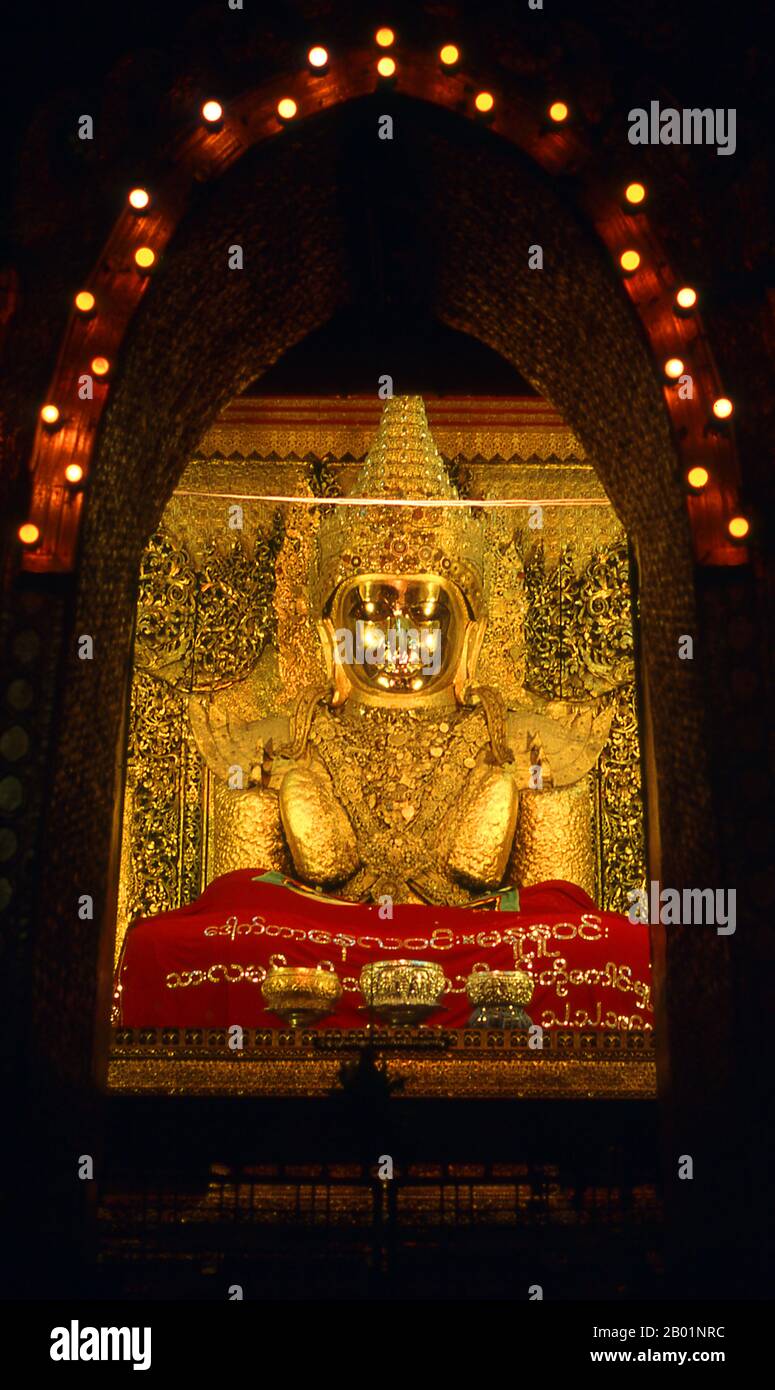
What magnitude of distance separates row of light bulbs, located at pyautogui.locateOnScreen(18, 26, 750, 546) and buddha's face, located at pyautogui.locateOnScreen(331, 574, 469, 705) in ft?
11.7

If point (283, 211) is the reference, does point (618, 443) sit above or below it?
below

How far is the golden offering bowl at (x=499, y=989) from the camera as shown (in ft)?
16.2

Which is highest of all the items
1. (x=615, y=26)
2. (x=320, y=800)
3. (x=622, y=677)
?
(x=615, y=26)

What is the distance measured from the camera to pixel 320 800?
7.02 m

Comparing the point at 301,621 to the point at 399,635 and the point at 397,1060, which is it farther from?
the point at 397,1060

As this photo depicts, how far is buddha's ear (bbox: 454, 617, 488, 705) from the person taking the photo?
7.18m

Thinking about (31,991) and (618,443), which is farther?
(618,443)

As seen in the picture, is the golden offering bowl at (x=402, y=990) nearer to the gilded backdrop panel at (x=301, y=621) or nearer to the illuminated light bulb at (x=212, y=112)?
the gilded backdrop panel at (x=301, y=621)

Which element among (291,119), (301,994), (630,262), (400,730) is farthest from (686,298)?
(400,730)

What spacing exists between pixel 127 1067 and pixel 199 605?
2.94 meters

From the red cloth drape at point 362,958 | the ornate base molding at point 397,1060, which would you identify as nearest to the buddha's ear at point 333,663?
the red cloth drape at point 362,958

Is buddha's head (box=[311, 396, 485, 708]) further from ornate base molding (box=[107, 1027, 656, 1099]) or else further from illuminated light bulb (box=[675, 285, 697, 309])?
illuminated light bulb (box=[675, 285, 697, 309])

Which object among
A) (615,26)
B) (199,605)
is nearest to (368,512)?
(199,605)

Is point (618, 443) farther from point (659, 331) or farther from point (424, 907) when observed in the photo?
point (424, 907)
